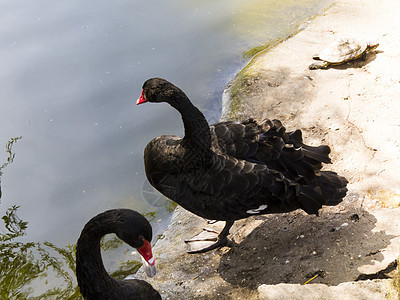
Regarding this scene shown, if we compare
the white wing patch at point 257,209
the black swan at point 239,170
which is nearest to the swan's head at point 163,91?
the black swan at point 239,170

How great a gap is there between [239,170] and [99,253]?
1138mm

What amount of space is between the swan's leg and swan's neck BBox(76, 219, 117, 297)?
100cm

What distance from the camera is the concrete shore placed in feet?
10.8

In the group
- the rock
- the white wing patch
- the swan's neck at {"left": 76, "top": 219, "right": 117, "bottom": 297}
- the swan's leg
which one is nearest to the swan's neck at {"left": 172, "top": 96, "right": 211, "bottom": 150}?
the white wing patch

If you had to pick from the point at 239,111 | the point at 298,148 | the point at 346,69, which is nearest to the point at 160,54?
the point at 239,111

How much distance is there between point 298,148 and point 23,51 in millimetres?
4048

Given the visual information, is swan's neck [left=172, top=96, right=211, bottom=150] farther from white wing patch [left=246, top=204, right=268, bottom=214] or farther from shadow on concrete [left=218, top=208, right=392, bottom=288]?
shadow on concrete [left=218, top=208, right=392, bottom=288]

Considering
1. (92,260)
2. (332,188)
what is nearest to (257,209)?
(332,188)

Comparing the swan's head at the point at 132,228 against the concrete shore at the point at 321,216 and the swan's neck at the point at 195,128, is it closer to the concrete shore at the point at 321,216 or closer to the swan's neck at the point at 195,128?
the concrete shore at the point at 321,216

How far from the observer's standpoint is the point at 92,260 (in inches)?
114

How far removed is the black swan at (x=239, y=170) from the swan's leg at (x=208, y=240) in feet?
0.03

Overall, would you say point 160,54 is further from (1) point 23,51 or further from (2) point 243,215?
(2) point 243,215

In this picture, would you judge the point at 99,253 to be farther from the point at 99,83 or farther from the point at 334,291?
the point at 99,83

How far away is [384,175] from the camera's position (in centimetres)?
395
